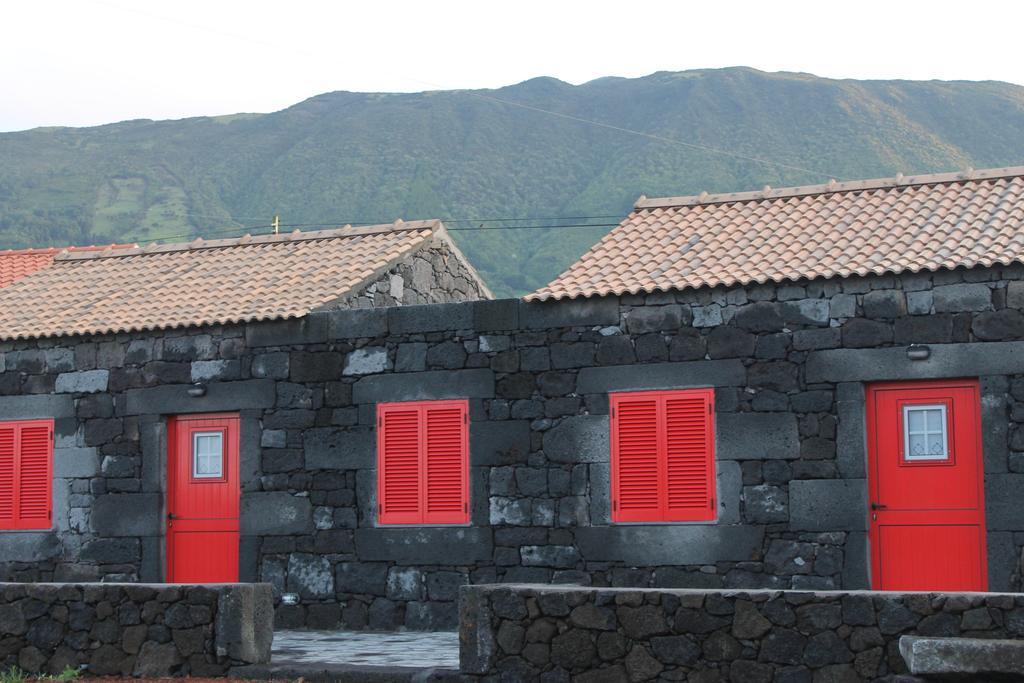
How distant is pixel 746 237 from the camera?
13969 mm

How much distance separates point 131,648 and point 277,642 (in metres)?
1.87

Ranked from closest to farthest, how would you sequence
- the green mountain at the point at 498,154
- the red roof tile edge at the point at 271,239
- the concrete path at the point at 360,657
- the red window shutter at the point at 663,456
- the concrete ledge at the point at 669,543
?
the concrete path at the point at 360,657 < the concrete ledge at the point at 669,543 < the red window shutter at the point at 663,456 < the red roof tile edge at the point at 271,239 < the green mountain at the point at 498,154

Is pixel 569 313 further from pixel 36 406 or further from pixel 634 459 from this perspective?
pixel 36 406

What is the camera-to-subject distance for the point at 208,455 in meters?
14.7

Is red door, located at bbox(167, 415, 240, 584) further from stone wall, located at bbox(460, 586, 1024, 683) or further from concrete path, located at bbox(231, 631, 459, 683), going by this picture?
stone wall, located at bbox(460, 586, 1024, 683)

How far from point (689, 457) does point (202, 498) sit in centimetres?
503

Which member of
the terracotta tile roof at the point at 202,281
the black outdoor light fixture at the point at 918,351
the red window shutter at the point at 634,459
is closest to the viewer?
the black outdoor light fixture at the point at 918,351

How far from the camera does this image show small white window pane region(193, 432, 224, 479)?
1462cm

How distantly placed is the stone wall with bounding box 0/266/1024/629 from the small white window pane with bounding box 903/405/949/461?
1.25 ft

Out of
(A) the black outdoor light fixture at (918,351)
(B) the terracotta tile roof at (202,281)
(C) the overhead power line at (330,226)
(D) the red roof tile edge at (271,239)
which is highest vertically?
(C) the overhead power line at (330,226)

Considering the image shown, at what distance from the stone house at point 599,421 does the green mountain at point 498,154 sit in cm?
5761

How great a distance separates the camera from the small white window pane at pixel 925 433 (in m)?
12.0

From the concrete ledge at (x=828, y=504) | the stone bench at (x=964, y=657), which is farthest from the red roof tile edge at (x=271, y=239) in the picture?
the stone bench at (x=964, y=657)

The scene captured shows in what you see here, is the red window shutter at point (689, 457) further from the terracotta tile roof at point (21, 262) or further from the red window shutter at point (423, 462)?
the terracotta tile roof at point (21, 262)
